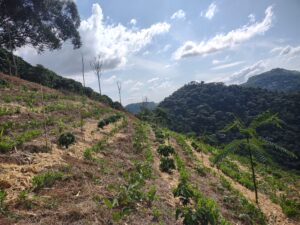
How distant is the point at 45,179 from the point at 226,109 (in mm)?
88562

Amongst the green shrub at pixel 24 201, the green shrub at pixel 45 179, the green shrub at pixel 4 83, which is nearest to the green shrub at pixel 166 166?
the green shrub at pixel 45 179

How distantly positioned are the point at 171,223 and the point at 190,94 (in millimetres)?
107555

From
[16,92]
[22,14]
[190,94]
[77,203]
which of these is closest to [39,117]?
[16,92]

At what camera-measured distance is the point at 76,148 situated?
37.4ft

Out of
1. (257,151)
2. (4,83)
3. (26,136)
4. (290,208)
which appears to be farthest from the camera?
(4,83)

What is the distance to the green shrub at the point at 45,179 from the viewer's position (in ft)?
22.4

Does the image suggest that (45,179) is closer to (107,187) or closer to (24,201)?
(24,201)

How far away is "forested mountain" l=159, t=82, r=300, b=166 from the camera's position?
192 ft

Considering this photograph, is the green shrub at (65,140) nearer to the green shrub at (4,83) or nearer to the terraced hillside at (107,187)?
the terraced hillside at (107,187)

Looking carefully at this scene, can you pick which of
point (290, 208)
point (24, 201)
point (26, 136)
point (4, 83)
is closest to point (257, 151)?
point (290, 208)

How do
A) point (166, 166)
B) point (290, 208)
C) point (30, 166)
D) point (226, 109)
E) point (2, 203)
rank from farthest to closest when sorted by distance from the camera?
1. point (226, 109)
2. point (166, 166)
3. point (290, 208)
4. point (30, 166)
5. point (2, 203)

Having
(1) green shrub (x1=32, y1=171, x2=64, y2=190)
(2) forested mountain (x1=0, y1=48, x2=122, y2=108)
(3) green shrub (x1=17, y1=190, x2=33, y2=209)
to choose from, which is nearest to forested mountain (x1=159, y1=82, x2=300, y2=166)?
(2) forested mountain (x1=0, y1=48, x2=122, y2=108)

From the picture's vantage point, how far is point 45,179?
711cm

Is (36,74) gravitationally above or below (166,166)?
above
